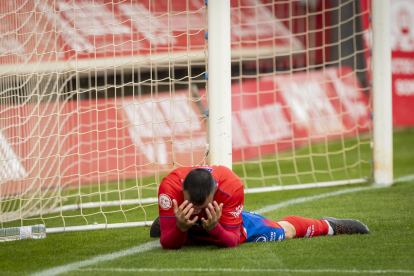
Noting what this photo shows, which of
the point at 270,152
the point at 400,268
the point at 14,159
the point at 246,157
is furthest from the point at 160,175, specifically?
the point at 400,268

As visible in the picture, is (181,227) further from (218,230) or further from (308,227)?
(308,227)

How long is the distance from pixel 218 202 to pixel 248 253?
366mm

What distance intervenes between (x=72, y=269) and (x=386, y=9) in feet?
16.1

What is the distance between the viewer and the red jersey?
151 inches

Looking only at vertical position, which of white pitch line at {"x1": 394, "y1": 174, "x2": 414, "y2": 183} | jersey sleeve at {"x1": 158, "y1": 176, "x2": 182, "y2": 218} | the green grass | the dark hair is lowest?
white pitch line at {"x1": 394, "y1": 174, "x2": 414, "y2": 183}

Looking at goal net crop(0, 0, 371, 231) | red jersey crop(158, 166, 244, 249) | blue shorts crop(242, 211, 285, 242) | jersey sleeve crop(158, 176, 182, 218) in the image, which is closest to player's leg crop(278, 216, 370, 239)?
blue shorts crop(242, 211, 285, 242)

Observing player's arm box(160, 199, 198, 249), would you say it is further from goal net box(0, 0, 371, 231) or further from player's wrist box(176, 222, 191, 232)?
goal net box(0, 0, 371, 231)

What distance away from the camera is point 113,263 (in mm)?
3744

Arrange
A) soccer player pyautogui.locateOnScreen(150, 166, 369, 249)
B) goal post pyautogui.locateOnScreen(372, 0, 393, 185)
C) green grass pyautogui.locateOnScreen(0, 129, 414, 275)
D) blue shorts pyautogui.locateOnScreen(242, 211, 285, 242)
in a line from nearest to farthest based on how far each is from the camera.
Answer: green grass pyautogui.locateOnScreen(0, 129, 414, 275) < soccer player pyautogui.locateOnScreen(150, 166, 369, 249) < blue shorts pyautogui.locateOnScreen(242, 211, 285, 242) < goal post pyautogui.locateOnScreen(372, 0, 393, 185)

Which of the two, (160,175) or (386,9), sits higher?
(386,9)

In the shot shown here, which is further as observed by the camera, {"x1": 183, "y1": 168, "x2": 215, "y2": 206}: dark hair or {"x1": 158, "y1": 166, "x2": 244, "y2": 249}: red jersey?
{"x1": 158, "y1": 166, "x2": 244, "y2": 249}: red jersey

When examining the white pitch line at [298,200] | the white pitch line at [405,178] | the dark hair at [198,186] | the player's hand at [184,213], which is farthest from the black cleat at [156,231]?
the white pitch line at [405,178]

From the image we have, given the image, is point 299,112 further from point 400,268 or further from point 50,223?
point 400,268

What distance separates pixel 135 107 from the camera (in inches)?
359
